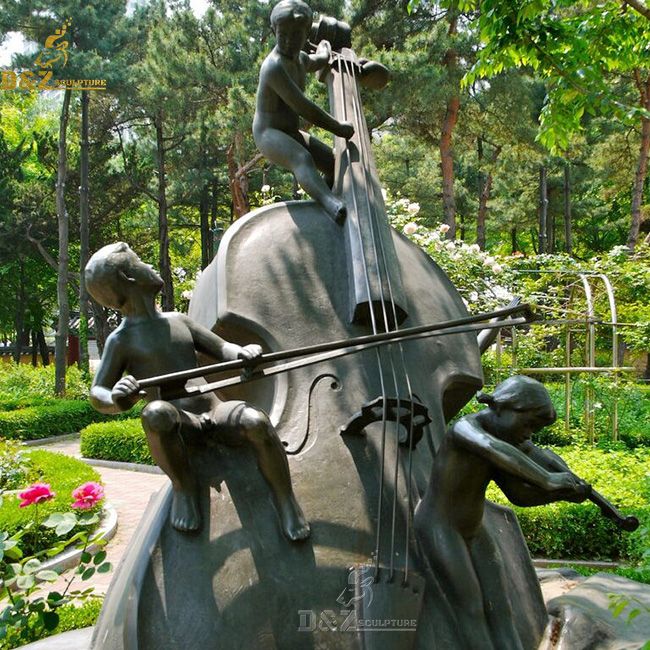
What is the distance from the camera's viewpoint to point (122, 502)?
952 centimetres

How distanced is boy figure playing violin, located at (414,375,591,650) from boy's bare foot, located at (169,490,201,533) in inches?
31.9

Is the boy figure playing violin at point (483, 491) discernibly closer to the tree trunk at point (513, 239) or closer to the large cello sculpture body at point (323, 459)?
the large cello sculpture body at point (323, 459)

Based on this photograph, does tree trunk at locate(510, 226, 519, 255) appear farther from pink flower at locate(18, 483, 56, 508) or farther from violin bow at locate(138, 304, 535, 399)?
violin bow at locate(138, 304, 535, 399)

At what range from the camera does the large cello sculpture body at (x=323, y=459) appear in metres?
2.46

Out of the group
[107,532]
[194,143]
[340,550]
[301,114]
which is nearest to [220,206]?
[194,143]

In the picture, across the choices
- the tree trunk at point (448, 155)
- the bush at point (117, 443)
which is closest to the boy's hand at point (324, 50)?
the bush at point (117, 443)

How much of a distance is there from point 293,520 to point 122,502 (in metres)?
7.54

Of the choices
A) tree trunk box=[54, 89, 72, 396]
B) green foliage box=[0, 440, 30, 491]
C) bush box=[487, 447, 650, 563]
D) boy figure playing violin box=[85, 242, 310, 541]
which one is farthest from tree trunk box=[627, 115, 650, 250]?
boy figure playing violin box=[85, 242, 310, 541]

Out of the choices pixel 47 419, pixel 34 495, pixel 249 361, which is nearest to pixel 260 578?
pixel 249 361

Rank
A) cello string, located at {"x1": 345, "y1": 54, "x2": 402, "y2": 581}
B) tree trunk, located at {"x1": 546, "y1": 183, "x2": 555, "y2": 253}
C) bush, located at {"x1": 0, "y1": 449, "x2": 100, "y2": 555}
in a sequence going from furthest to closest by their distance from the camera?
tree trunk, located at {"x1": 546, "y1": 183, "x2": 555, "y2": 253} → bush, located at {"x1": 0, "y1": 449, "x2": 100, "y2": 555} → cello string, located at {"x1": 345, "y1": 54, "x2": 402, "y2": 581}

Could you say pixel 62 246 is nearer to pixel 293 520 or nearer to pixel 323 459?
pixel 323 459

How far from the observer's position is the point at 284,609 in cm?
247

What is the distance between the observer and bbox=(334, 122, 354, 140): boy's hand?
13.6 feet

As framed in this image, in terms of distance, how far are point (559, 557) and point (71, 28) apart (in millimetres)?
19876
